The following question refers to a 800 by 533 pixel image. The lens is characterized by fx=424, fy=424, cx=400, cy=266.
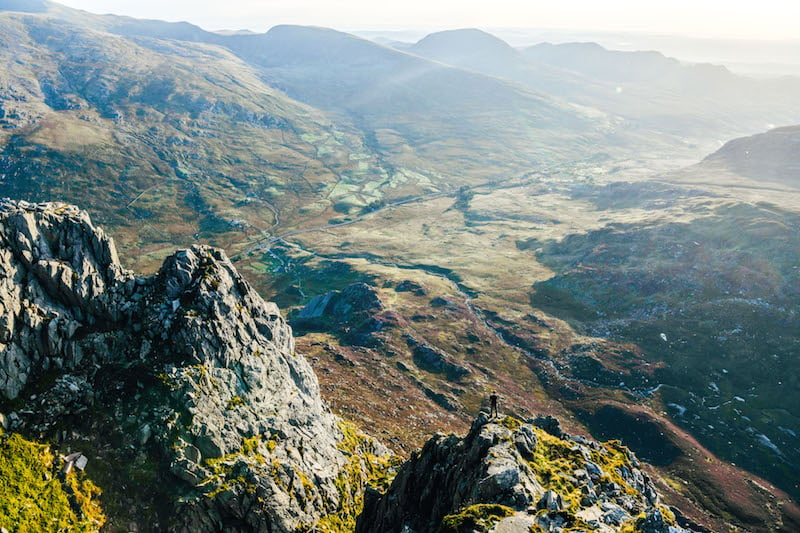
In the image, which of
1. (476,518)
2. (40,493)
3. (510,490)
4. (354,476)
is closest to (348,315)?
(354,476)

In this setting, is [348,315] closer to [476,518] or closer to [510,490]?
[510,490]

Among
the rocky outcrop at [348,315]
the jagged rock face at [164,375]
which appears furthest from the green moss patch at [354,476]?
the rocky outcrop at [348,315]

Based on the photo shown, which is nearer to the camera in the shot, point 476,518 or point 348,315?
point 476,518

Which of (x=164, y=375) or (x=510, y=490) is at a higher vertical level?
(x=510, y=490)

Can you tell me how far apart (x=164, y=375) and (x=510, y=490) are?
29559 millimetres

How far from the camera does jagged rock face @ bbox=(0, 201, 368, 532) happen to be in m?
32.1

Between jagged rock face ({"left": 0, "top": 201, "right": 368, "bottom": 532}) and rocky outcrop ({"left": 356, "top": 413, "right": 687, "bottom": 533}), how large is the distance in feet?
31.6

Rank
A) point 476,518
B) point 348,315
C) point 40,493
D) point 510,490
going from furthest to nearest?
point 348,315, point 510,490, point 40,493, point 476,518

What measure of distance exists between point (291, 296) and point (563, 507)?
16121 centimetres

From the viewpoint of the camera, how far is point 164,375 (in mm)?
36750


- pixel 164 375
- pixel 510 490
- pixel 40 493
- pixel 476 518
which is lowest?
pixel 40 493

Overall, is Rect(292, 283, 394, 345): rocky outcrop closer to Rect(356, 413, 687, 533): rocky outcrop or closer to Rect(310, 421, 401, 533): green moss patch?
Rect(310, 421, 401, 533): green moss patch

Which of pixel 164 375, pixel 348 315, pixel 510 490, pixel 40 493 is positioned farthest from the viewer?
pixel 348 315

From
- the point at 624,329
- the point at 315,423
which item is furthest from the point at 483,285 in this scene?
the point at 315,423
